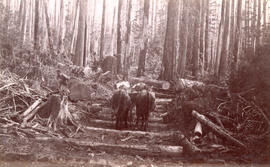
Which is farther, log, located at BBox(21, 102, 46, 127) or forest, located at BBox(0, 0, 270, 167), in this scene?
forest, located at BBox(0, 0, 270, 167)

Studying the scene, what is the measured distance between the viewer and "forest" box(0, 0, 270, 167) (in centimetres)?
531

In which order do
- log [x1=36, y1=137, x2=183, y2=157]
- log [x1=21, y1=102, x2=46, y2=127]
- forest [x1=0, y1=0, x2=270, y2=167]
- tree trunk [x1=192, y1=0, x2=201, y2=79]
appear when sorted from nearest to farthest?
1. log [x1=36, y1=137, x2=183, y2=157]
2. log [x1=21, y1=102, x2=46, y2=127]
3. forest [x1=0, y1=0, x2=270, y2=167]
4. tree trunk [x1=192, y1=0, x2=201, y2=79]

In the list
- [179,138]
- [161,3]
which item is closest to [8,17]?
[161,3]

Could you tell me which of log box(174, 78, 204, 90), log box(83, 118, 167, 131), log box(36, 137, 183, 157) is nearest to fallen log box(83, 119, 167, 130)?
log box(83, 118, 167, 131)

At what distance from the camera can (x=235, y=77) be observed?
215 inches

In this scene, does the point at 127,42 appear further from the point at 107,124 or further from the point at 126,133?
the point at 126,133

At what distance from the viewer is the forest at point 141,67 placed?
5.31 metres

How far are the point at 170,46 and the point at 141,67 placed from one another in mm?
722

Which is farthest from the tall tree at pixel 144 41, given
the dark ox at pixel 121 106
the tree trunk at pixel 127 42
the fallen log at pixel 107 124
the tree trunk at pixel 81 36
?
the tree trunk at pixel 81 36

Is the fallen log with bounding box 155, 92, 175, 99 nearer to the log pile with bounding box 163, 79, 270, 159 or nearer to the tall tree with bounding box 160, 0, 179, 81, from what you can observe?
the log pile with bounding box 163, 79, 270, 159

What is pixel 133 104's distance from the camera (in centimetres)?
539

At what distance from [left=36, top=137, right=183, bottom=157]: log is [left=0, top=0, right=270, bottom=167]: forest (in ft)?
0.83

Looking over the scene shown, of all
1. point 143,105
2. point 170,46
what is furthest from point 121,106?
point 170,46

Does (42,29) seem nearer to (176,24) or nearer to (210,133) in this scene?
(176,24)
